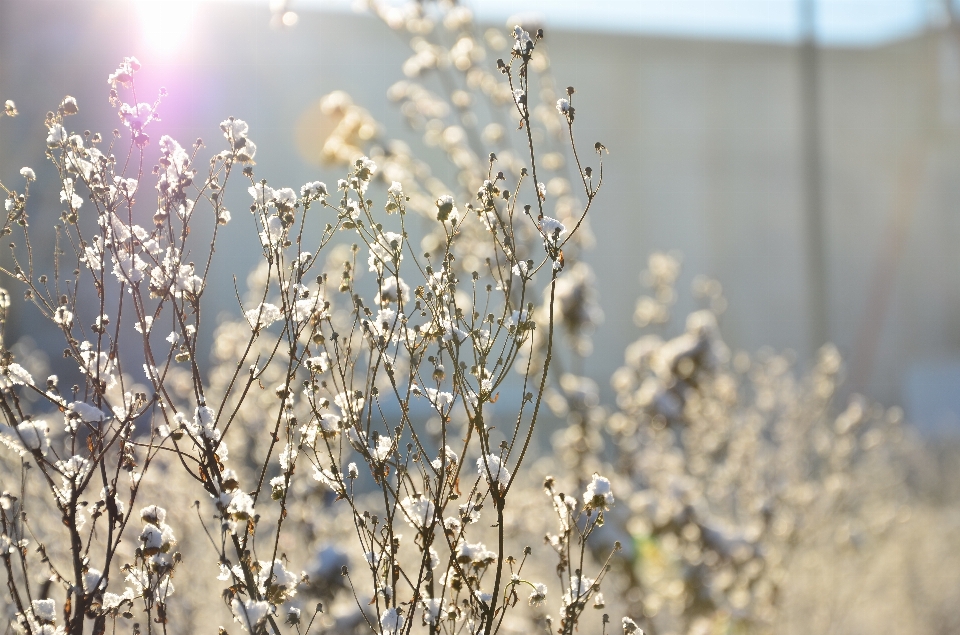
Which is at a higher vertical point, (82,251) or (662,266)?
(662,266)

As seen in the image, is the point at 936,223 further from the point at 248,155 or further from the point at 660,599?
the point at 248,155

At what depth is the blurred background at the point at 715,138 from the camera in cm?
1099

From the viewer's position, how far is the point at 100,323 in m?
1.85

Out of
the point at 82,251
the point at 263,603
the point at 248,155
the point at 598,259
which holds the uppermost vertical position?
the point at 598,259

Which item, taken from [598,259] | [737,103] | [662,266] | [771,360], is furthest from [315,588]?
[737,103]

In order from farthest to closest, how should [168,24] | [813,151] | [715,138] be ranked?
[715,138], [168,24], [813,151]

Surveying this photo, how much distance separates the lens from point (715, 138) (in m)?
16.3

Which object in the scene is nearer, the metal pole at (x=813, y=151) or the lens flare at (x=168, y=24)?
the metal pole at (x=813, y=151)

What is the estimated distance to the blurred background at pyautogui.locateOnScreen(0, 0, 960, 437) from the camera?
1099 centimetres

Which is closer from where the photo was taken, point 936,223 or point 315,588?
point 315,588

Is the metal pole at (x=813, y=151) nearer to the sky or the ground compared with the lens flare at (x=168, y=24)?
nearer to the ground

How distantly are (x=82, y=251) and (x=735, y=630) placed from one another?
395 centimetres

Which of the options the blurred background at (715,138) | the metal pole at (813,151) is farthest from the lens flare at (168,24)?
the metal pole at (813,151)

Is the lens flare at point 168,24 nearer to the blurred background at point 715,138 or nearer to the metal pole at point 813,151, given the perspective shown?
the blurred background at point 715,138
